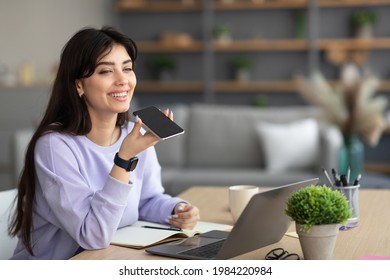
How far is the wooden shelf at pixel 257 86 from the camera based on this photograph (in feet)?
22.3

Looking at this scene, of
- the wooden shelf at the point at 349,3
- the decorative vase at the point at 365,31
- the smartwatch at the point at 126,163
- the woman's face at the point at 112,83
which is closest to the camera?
the smartwatch at the point at 126,163

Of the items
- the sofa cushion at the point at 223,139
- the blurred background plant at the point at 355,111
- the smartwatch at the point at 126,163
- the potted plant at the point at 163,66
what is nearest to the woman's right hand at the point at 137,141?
the smartwatch at the point at 126,163

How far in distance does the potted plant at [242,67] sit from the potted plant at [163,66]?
2.09ft

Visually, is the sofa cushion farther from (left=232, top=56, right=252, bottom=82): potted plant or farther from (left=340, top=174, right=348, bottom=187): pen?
(left=340, top=174, right=348, bottom=187): pen

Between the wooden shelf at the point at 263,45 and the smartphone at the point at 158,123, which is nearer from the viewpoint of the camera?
the smartphone at the point at 158,123

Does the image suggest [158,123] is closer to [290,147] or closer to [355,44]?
[290,147]

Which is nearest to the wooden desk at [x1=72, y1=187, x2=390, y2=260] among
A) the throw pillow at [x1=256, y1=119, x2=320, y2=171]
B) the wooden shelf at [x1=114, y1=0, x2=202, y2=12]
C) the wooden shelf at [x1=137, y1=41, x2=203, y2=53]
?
the throw pillow at [x1=256, y1=119, x2=320, y2=171]

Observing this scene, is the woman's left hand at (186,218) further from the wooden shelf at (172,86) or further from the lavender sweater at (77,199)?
the wooden shelf at (172,86)

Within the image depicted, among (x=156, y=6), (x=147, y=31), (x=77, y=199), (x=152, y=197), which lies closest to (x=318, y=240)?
(x=77, y=199)

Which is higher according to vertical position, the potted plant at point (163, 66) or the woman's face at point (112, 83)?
the woman's face at point (112, 83)

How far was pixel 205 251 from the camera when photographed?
4.50 feet

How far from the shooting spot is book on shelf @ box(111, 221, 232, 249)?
58.4 inches
